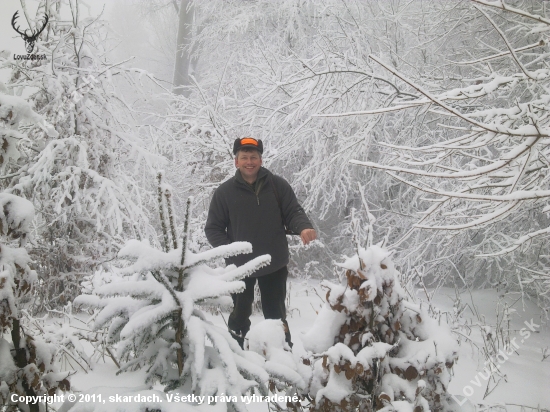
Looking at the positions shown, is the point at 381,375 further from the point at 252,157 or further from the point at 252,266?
the point at 252,157

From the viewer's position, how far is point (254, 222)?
263 centimetres

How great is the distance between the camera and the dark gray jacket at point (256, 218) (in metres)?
2.60

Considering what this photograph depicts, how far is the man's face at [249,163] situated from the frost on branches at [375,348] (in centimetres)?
144

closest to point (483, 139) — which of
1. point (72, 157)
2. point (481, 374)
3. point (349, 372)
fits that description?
point (349, 372)

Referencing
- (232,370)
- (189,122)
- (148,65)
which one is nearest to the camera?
(232,370)

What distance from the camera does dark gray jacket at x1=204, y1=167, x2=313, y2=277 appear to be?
2.60m

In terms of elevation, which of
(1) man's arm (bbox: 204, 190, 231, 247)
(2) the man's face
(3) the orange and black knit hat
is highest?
(3) the orange and black knit hat

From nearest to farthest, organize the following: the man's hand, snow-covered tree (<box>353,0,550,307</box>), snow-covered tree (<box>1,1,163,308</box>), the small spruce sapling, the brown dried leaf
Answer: the small spruce sapling < the brown dried leaf < snow-covered tree (<box>353,0,550,307</box>) < the man's hand < snow-covered tree (<box>1,1,163,308</box>)

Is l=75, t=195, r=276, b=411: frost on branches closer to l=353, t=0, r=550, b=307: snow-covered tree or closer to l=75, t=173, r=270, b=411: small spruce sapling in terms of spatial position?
l=75, t=173, r=270, b=411: small spruce sapling

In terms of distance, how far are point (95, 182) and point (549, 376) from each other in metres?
4.70

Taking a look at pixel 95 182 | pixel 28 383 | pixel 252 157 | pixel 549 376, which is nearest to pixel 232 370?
pixel 28 383

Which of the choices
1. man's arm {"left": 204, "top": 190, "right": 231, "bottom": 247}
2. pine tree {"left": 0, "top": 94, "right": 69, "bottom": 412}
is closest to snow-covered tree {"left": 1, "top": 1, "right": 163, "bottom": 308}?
man's arm {"left": 204, "top": 190, "right": 231, "bottom": 247}

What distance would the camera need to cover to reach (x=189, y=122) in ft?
16.1

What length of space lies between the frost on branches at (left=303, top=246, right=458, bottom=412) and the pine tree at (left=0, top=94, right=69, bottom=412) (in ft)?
3.38
